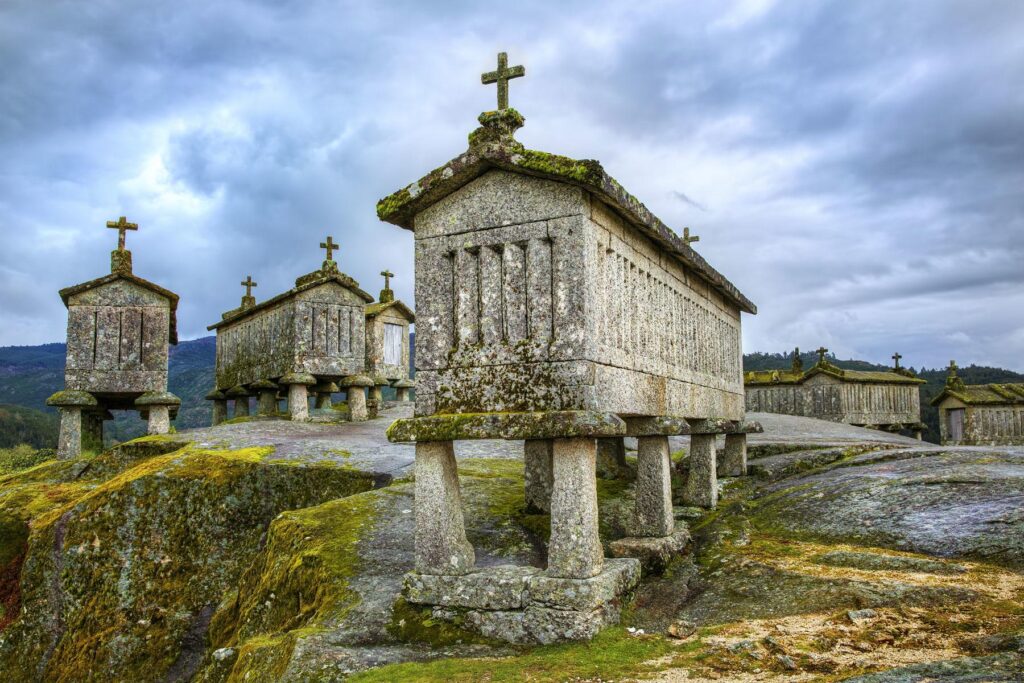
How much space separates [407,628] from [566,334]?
3.00 meters

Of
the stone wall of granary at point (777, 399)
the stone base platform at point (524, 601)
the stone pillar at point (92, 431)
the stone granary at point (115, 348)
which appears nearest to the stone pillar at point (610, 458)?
the stone base platform at point (524, 601)

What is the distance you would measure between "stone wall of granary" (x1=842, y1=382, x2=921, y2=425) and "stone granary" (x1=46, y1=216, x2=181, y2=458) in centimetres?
2493

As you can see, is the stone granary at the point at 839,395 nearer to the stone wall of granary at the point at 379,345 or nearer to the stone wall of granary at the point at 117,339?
the stone wall of granary at the point at 379,345

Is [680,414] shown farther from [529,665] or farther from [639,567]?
[529,665]

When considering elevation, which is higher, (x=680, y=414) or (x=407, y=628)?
(x=680, y=414)

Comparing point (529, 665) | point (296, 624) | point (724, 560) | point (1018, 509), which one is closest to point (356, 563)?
point (296, 624)

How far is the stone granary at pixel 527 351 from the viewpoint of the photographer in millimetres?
6641

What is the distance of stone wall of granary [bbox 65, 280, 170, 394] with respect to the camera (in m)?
15.6

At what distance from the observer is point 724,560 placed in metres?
8.18

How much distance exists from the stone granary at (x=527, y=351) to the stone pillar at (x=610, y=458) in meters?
3.44

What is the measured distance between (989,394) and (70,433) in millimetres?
32840

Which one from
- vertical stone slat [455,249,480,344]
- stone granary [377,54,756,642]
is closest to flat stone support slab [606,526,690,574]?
stone granary [377,54,756,642]

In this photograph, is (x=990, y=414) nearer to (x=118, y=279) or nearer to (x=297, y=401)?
(x=297, y=401)

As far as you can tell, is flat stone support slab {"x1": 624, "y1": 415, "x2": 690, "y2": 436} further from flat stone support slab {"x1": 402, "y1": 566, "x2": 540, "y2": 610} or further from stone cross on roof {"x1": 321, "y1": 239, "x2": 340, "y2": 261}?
stone cross on roof {"x1": 321, "y1": 239, "x2": 340, "y2": 261}
